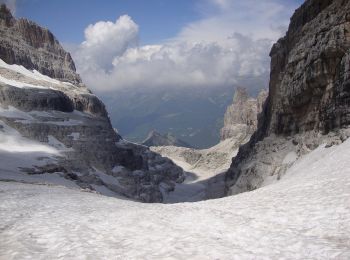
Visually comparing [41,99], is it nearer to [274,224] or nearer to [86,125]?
[86,125]

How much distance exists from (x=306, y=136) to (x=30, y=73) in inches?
4533

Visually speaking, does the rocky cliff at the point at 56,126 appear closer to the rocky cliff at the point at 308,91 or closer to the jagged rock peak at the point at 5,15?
the jagged rock peak at the point at 5,15

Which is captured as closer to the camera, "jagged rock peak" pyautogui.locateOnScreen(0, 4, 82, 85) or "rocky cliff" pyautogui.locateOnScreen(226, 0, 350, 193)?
"rocky cliff" pyautogui.locateOnScreen(226, 0, 350, 193)

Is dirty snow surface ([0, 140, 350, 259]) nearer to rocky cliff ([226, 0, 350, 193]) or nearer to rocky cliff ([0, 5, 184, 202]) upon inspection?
rocky cliff ([226, 0, 350, 193])

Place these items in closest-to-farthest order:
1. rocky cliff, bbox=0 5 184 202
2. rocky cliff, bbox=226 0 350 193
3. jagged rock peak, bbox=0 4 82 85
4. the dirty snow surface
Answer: the dirty snow surface
rocky cliff, bbox=226 0 350 193
rocky cliff, bbox=0 5 184 202
jagged rock peak, bbox=0 4 82 85

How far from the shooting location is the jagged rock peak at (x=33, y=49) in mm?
147500

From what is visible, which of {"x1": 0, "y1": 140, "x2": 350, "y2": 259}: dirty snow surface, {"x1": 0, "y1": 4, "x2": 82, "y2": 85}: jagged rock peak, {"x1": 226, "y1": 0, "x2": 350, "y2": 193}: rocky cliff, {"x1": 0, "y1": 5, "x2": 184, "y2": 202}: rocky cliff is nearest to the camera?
{"x1": 0, "y1": 140, "x2": 350, "y2": 259}: dirty snow surface

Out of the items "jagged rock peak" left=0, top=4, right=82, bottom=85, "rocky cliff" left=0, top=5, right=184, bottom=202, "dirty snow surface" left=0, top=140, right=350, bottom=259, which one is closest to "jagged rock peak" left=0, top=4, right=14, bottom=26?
"jagged rock peak" left=0, top=4, right=82, bottom=85

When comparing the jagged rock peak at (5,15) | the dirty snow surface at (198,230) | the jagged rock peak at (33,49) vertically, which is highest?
the jagged rock peak at (5,15)

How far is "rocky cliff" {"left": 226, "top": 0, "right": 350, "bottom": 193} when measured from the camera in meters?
52.2

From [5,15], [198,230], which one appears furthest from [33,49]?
[198,230]

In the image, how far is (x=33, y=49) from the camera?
536 feet

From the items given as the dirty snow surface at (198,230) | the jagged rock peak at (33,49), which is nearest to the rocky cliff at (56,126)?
the jagged rock peak at (33,49)

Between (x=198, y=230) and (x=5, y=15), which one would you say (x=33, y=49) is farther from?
(x=198, y=230)
